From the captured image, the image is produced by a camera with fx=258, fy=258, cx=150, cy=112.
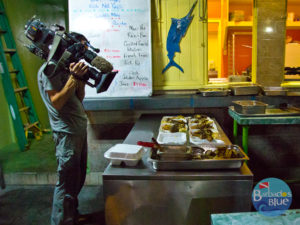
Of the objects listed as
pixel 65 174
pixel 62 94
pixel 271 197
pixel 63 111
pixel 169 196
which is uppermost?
pixel 62 94

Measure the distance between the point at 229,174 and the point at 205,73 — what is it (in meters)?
2.11

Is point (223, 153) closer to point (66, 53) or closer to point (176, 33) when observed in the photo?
point (66, 53)

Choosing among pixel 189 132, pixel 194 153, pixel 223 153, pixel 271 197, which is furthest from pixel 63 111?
pixel 271 197

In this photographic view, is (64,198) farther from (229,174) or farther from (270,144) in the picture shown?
(270,144)

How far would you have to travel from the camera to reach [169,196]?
1552mm

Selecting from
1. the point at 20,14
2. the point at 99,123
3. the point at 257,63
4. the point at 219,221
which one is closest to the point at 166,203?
the point at 219,221

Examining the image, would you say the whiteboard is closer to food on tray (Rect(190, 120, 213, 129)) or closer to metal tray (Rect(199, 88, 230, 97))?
metal tray (Rect(199, 88, 230, 97))

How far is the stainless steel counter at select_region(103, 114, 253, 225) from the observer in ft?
4.98

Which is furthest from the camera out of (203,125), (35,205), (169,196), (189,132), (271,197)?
(35,205)

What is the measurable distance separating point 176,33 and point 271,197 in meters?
2.51

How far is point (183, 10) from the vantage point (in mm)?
3268

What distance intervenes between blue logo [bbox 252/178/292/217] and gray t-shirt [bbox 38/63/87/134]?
1.61 meters

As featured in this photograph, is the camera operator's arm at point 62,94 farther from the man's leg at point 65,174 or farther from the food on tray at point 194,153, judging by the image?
the food on tray at point 194,153

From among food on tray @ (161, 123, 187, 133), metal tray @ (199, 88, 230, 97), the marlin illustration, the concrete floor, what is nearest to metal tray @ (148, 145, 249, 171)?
food on tray @ (161, 123, 187, 133)
